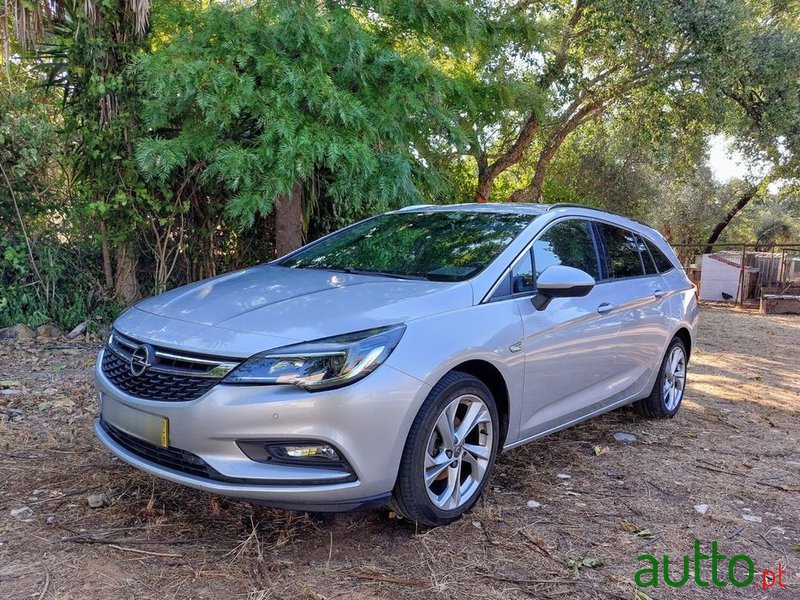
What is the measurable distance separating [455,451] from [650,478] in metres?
1.57

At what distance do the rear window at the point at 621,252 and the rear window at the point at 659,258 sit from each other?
25 centimetres

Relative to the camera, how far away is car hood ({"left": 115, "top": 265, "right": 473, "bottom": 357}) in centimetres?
276

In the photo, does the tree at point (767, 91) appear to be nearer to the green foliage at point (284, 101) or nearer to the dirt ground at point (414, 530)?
the green foliage at point (284, 101)

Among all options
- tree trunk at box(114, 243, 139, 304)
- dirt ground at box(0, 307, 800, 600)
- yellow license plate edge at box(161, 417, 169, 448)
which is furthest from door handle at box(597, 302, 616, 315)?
tree trunk at box(114, 243, 139, 304)

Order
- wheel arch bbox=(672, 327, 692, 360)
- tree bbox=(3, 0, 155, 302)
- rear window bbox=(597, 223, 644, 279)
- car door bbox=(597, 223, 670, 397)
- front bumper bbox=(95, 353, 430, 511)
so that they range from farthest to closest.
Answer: tree bbox=(3, 0, 155, 302)
wheel arch bbox=(672, 327, 692, 360)
rear window bbox=(597, 223, 644, 279)
car door bbox=(597, 223, 670, 397)
front bumper bbox=(95, 353, 430, 511)

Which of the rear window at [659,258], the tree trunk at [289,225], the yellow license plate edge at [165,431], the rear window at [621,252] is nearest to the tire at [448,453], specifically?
the yellow license plate edge at [165,431]

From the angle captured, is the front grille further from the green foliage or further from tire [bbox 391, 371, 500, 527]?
the green foliage

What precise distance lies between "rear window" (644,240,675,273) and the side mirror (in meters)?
1.89

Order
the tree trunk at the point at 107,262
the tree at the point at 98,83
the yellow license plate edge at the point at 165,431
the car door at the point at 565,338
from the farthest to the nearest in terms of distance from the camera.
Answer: the tree trunk at the point at 107,262 < the tree at the point at 98,83 < the car door at the point at 565,338 < the yellow license plate edge at the point at 165,431

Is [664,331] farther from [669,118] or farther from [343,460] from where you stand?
Answer: [669,118]

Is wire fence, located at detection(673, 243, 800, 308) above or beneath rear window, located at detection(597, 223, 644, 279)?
beneath

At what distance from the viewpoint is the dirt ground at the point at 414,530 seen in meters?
2.67

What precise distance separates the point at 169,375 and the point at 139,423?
0.27 metres

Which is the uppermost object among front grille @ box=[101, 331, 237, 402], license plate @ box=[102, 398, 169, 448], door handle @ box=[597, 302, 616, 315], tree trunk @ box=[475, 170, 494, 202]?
tree trunk @ box=[475, 170, 494, 202]
